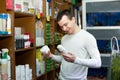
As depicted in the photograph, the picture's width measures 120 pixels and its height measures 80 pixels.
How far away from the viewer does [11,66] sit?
8.05ft

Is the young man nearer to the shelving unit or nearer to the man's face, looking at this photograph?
the man's face

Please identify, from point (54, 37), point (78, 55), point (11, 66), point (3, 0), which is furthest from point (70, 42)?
point (54, 37)

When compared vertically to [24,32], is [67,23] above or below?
above

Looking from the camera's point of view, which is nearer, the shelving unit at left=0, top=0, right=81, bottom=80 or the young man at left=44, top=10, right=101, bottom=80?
the young man at left=44, top=10, right=101, bottom=80

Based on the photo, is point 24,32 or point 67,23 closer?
point 67,23

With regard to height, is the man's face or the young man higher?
the man's face

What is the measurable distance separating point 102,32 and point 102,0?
2.09 feet

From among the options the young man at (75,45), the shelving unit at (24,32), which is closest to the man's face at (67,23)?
the young man at (75,45)

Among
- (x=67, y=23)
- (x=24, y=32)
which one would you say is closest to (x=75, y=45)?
(x=67, y=23)

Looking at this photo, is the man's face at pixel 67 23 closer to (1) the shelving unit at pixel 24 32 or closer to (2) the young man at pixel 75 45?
(2) the young man at pixel 75 45

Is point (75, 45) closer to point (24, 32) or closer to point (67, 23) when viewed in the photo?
point (67, 23)

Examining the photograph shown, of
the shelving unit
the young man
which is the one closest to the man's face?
the young man

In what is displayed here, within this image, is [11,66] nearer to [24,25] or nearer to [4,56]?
[4,56]

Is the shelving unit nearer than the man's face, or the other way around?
the man's face
